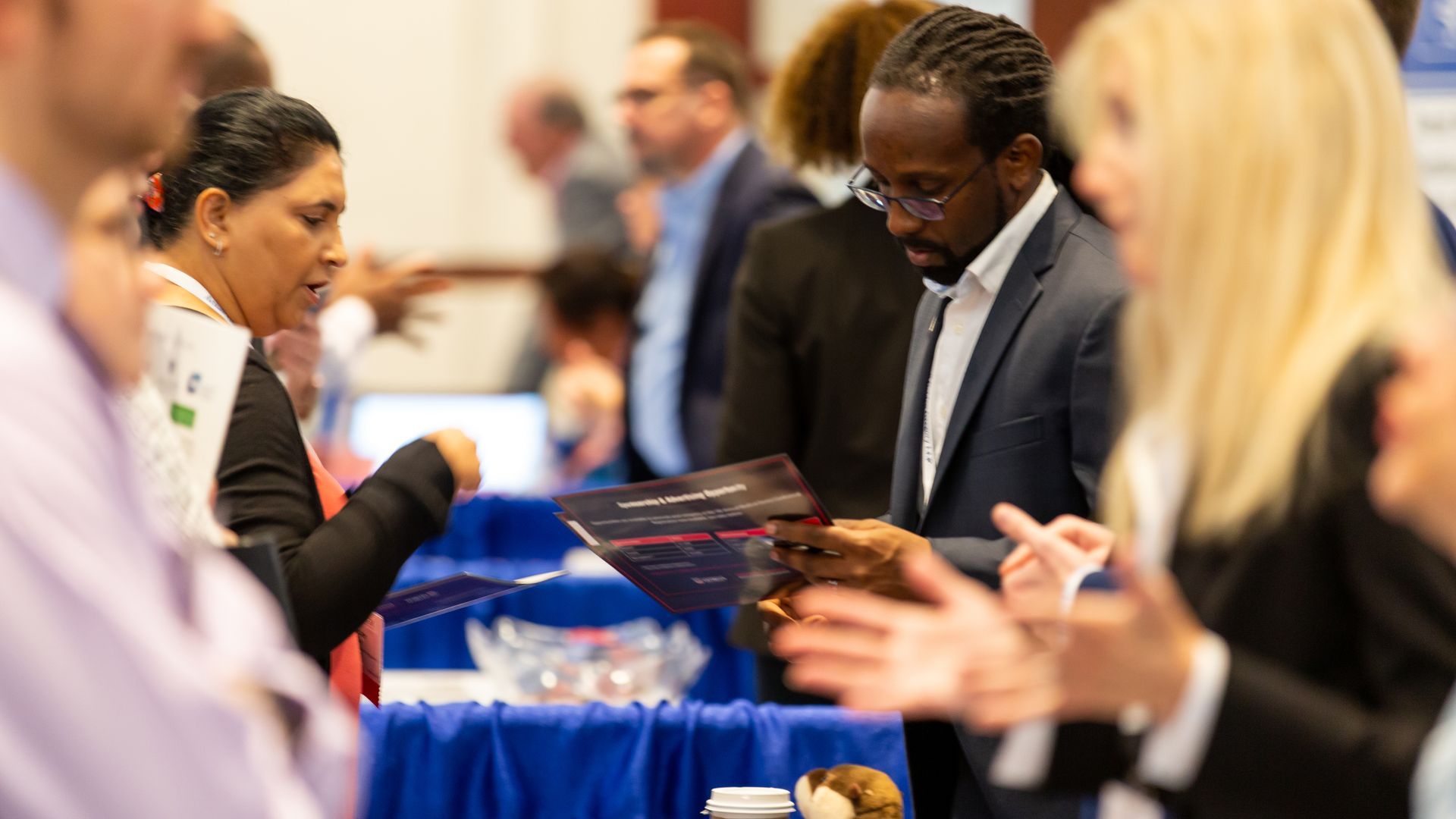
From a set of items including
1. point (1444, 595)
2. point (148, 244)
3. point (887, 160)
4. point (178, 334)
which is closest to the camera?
point (1444, 595)

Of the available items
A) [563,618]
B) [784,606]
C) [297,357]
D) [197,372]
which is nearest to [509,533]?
[563,618]

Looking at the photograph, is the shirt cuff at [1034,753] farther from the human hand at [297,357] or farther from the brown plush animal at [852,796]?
the human hand at [297,357]

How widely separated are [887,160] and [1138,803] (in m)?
1.03

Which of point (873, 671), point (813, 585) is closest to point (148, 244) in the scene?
point (813, 585)

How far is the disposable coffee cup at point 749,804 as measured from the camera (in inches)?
82.5

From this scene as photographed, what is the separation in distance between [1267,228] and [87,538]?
2.56 ft

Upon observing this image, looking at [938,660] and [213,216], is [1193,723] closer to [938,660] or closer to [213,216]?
[938,660]

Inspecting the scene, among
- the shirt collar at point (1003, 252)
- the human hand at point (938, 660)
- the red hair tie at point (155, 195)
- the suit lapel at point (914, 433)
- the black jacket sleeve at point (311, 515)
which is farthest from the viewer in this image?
the suit lapel at point (914, 433)

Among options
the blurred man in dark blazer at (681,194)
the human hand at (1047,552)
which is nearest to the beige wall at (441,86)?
the blurred man in dark blazer at (681,194)

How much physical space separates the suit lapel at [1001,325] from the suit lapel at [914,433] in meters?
0.10

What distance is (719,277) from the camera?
419cm

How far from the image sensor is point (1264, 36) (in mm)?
1178

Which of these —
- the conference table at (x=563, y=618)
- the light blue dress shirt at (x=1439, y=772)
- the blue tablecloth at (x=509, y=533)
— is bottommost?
the blue tablecloth at (x=509, y=533)

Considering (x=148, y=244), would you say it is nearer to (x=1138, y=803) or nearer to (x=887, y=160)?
(x=887, y=160)
